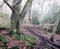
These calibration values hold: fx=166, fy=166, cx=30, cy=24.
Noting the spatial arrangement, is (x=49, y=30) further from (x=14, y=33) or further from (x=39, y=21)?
(x=14, y=33)

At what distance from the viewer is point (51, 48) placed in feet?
41.4

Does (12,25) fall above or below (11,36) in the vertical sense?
above

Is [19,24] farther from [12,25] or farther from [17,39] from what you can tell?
[17,39]

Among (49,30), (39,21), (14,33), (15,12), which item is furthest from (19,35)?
(39,21)

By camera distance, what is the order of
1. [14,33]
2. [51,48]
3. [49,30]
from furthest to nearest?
[49,30]
[14,33]
[51,48]

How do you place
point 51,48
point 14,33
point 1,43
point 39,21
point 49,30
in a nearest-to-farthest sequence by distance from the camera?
point 1,43, point 51,48, point 14,33, point 49,30, point 39,21

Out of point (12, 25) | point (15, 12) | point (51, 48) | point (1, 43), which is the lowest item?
point (51, 48)

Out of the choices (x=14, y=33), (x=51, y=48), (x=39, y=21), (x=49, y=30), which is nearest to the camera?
(x=51, y=48)

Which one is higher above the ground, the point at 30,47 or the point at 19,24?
the point at 19,24

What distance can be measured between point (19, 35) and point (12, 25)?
1.02 m

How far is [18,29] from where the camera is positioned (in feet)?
46.3

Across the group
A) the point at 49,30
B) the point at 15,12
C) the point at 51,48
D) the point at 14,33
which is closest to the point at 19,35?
the point at 14,33

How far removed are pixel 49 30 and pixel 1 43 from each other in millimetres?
16743

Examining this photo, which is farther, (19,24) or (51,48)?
(19,24)
